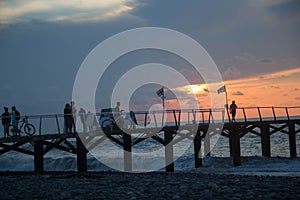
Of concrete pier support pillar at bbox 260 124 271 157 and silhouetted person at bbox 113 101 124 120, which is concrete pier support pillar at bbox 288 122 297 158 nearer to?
concrete pier support pillar at bbox 260 124 271 157

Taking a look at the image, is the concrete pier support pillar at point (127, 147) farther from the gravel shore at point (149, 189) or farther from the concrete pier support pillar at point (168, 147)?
the gravel shore at point (149, 189)

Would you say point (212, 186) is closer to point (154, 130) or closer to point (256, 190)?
point (256, 190)

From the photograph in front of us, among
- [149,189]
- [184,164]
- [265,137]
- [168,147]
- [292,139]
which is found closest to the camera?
[149,189]

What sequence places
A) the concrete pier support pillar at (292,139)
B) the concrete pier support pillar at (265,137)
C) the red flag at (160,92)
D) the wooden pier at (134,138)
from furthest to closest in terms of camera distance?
the concrete pier support pillar at (292,139), the concrete pier support pillar at (265,137), the red flag at (160,92), the wooden pier at (134,138)

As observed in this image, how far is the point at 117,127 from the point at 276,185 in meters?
11.9

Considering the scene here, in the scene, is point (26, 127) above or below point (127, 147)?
above

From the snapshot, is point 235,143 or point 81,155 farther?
point 235,143

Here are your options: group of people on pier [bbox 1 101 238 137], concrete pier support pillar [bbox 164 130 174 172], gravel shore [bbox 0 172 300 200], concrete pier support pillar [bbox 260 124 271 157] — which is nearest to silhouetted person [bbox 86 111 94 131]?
group of people on pier [bbox 1 101 238 137]

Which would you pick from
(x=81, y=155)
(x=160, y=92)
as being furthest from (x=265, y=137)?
(x=81, y=155)

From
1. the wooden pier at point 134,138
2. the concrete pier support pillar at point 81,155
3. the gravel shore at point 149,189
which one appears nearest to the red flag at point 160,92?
the wooden pier at point 134,138

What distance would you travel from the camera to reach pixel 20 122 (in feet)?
70.2

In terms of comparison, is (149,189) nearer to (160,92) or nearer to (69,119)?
(69,119)

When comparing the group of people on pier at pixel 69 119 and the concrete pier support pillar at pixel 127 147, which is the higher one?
the group of people on pier at pixel 69 119

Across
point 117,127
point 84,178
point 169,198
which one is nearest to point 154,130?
point 117,127
